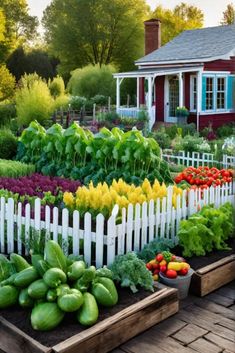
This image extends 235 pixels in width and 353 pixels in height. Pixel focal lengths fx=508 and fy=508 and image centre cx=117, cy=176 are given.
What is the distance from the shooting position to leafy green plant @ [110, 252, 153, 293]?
15.0 feet

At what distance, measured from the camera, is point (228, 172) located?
8.20 m

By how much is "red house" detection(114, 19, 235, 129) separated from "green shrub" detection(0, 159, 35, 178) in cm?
1303

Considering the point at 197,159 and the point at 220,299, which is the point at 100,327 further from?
the point at 197,159

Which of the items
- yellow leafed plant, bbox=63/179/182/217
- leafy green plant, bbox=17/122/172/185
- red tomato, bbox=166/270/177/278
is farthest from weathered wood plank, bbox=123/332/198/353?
leafy green plant, bbox=17/122/172/185

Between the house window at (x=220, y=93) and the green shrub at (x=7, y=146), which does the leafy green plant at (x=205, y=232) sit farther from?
the house window at (x=220, y=93)

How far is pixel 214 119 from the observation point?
21328mm

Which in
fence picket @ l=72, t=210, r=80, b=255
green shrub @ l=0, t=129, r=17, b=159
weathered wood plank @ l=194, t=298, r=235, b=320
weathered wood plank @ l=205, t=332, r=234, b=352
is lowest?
weathered wood plank @ l=205, t=332, r=234, b=352

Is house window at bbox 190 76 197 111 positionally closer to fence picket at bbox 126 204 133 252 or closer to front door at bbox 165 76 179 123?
front door at bbox 165 76 179 123

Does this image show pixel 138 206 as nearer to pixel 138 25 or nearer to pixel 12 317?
pixel 12 317

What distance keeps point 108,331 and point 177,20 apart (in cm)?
4310

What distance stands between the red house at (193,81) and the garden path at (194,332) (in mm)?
16213

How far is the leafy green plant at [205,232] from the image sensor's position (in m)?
5.49

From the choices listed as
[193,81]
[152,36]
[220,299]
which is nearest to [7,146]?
[220,299]

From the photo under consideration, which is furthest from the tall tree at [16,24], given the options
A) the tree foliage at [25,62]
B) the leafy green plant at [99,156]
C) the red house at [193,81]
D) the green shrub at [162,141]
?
the leafy green plant at [99,156]
